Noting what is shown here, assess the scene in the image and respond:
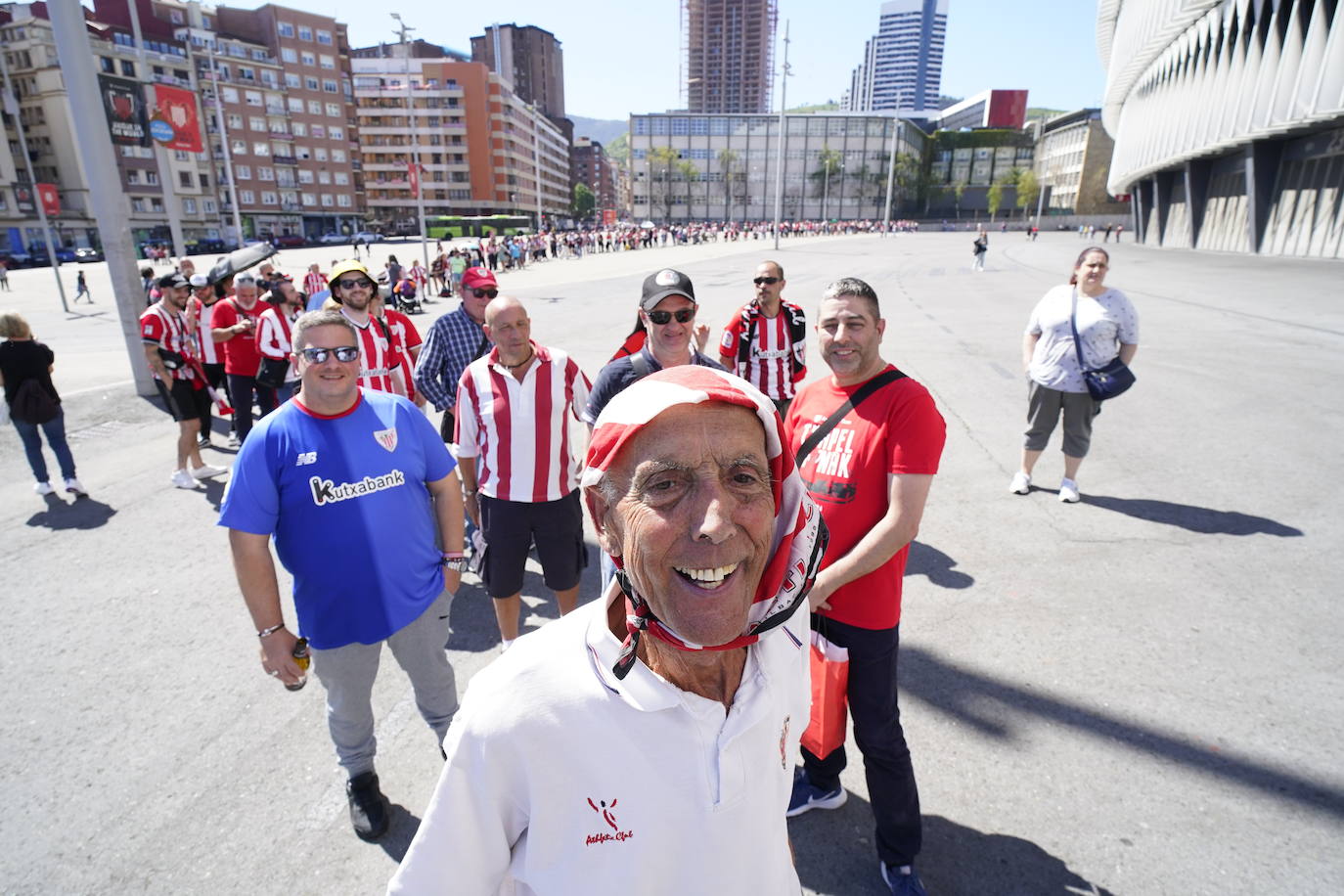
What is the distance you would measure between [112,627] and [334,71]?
11083 centimetres

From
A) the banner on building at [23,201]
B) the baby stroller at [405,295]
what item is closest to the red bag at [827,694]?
the baby stroller at [405,295]

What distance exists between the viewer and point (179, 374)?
23.2 ft

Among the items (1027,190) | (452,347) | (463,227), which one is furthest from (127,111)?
(1027,190)

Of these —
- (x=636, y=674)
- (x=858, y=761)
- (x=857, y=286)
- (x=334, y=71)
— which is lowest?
(x=858, y=761)

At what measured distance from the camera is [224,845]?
2.85 metres

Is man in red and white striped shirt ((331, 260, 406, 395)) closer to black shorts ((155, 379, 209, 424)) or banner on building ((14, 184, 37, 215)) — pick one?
black shorts ((155, 379, 209, 424))

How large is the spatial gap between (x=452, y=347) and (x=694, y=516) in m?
4.55

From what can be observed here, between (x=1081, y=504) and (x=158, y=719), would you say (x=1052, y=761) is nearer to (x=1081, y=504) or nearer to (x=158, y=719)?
(x=1081, y=504)

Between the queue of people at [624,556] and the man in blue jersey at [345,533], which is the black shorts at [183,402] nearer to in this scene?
the queue of people at [624,556]

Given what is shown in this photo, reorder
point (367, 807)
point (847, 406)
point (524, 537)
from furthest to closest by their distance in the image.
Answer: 1. point (524, 537)
2. point (367, 807)
3. point (847, 406)

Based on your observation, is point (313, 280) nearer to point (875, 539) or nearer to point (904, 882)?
point (875, 539)

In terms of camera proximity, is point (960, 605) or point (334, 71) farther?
point (334, 71)

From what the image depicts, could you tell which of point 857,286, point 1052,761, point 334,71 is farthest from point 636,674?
point 334,71

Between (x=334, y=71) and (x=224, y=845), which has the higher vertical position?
(x=334, y=71)
